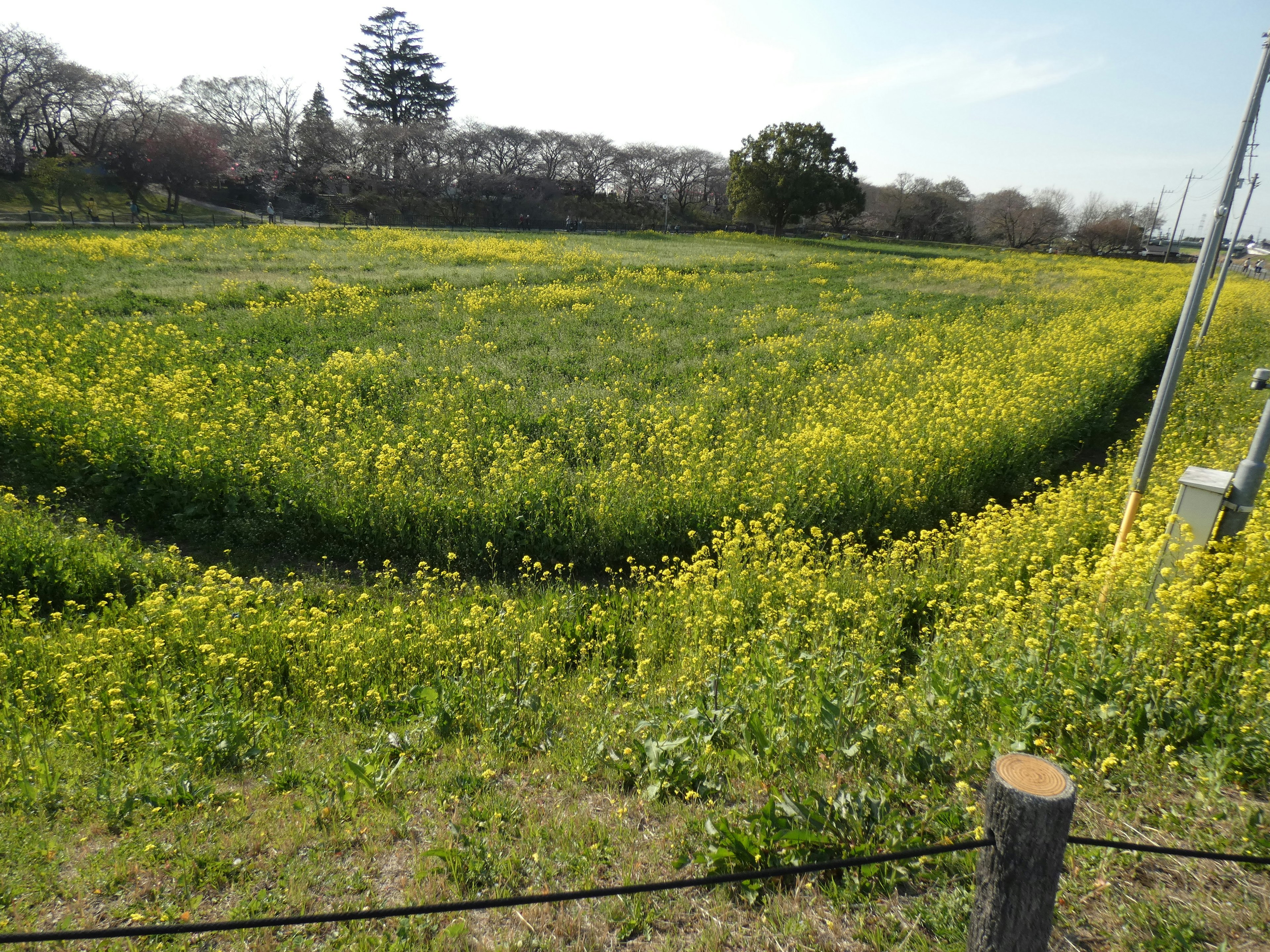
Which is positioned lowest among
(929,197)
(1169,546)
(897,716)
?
(897,716)

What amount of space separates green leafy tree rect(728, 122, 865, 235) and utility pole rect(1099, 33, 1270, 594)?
2080 inches

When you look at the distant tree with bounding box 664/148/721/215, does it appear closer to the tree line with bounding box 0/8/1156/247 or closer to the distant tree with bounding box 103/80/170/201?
the tree line with bounding box 0/8/1156/247

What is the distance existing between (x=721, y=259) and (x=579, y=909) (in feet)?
105

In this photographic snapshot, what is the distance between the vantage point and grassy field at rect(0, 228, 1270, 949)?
2967mm

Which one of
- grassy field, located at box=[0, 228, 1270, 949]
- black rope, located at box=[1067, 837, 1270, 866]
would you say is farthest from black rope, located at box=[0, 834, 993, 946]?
grassy field, located at box=[0, 228, 1270, 949]

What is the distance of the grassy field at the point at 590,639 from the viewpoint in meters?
2.97

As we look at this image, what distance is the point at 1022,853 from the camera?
6.72ft

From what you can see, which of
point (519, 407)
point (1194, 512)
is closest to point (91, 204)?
point (519, 407)

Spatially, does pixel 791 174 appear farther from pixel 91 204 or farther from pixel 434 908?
pixel 434 908

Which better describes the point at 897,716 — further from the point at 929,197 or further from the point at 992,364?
the point at 929,197

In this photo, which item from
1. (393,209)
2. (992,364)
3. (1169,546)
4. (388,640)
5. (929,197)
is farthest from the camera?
(929,197)

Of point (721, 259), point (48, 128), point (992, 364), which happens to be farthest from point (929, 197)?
point (48, 128)

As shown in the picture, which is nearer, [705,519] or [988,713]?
[988,713]

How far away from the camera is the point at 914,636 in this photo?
5590mm
